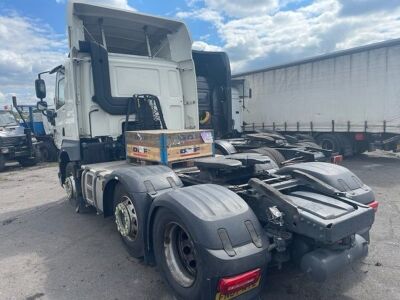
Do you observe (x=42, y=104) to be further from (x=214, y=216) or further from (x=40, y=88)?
(x=214, y=216)

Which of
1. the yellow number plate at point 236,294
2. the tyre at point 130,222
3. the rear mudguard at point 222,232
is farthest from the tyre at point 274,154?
the yellow number plate at point 236,294

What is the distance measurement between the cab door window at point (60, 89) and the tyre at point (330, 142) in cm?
910

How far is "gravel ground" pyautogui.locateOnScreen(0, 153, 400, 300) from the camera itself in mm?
3053

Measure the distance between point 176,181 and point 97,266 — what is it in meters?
1.45

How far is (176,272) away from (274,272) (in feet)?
3.82

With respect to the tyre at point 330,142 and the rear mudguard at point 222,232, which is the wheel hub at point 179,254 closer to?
the rear mudguard at point 222,232

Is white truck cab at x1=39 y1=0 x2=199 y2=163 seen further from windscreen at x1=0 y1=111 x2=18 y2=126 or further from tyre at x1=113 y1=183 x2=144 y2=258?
windscreen at x1=0 y1=111 x2=18 y2=126

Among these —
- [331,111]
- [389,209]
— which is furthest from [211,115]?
[331,111]

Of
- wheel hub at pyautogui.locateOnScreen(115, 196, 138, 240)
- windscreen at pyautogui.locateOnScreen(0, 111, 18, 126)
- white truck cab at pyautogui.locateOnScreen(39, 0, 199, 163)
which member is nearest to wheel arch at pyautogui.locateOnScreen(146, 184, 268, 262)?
wheel hub at pyautogui.locateOnScreen(115, 196, 138, 240)

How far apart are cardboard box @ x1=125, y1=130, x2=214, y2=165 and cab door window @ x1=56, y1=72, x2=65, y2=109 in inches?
74.1

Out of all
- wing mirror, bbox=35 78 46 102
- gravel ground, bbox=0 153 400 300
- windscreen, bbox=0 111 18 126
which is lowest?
gravel ground, bbox=0 153 400 300

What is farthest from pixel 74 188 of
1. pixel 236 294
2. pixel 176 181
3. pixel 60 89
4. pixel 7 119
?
pixel 7 119

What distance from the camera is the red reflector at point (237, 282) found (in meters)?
2.23

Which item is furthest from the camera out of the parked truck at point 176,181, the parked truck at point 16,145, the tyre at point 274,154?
the parked truck at point 16,145
